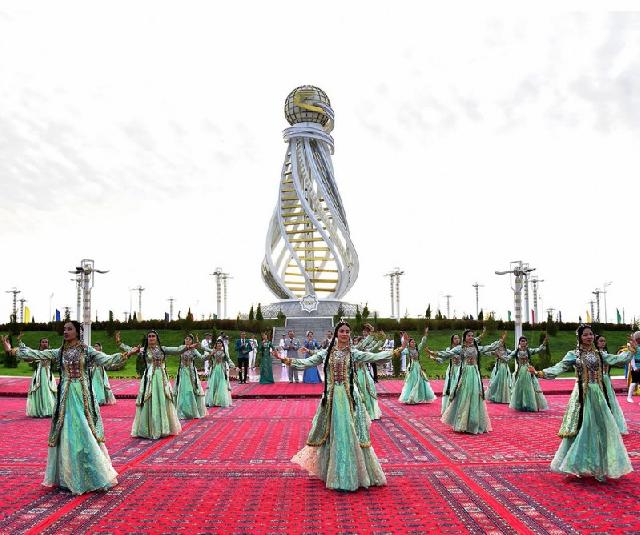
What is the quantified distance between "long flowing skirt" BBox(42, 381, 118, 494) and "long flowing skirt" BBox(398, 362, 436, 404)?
23.0 feet

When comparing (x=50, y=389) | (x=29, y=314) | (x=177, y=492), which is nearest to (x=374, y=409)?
(x=177, y=492)

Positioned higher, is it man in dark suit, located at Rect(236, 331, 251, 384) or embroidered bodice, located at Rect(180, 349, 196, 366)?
embroidered bodice, located at Rect(180, 349, 196, 366)

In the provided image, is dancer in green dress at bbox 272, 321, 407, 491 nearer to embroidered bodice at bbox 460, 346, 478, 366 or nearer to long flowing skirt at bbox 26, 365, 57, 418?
embroidered bodice at bbox 460, 346, 478, 366

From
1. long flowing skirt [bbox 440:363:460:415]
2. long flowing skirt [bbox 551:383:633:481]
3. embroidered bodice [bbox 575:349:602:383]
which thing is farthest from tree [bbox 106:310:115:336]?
long flowing skirt [bbox 551:383:633:481]

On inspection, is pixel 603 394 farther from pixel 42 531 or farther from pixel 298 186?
pixel 298 186

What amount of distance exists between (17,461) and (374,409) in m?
4.80

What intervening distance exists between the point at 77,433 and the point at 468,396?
489cm

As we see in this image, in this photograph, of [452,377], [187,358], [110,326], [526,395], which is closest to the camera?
[452,377]

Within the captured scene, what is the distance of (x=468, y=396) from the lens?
319 inches

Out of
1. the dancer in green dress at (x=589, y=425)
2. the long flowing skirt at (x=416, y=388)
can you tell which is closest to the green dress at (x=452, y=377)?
the long flowing skirt at (x=416, y=388)

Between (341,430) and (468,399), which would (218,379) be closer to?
(468,399)

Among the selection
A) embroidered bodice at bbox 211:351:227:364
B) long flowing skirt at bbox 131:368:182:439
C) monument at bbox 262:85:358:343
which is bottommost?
long flowing skirt at bbox 131:368:182:439

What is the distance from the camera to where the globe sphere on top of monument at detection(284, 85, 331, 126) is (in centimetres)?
3656

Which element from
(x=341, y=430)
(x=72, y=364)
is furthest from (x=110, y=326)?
(x=341, y=430)
